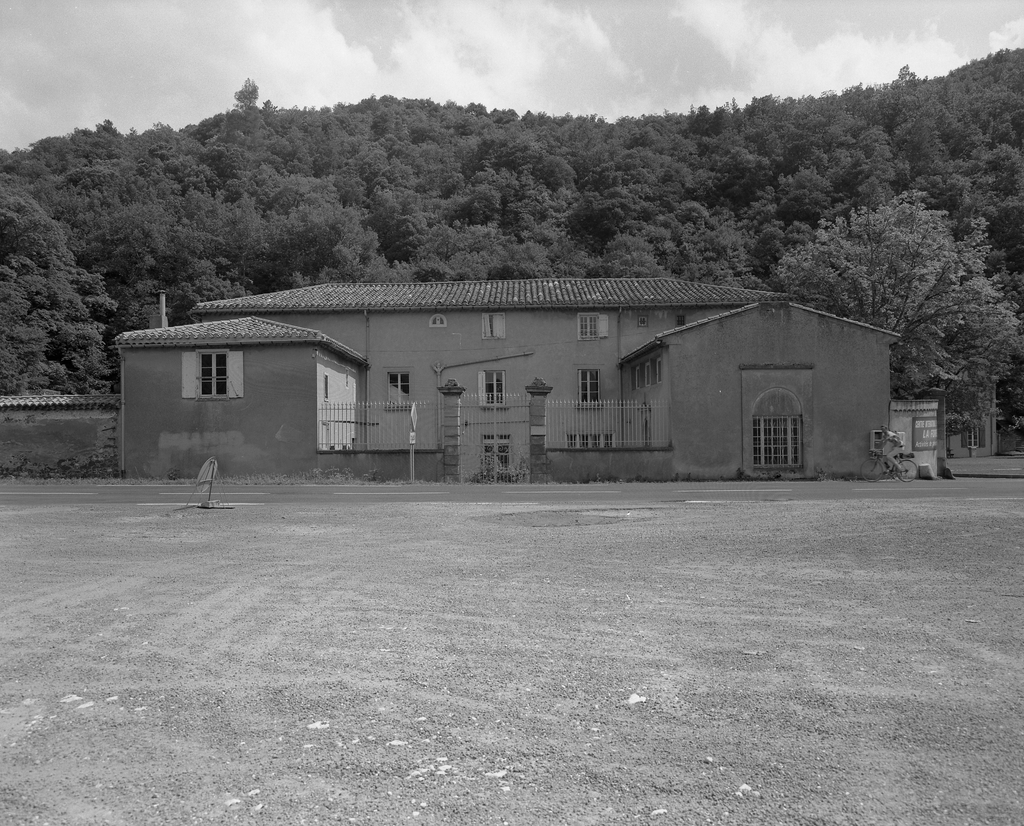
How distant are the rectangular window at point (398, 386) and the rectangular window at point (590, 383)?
6.95 m

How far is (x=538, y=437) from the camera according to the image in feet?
81.6

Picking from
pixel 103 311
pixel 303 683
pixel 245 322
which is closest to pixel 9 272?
pixel 103 311

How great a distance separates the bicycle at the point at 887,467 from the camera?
1036 inches

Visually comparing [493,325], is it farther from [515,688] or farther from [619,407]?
[515,688]

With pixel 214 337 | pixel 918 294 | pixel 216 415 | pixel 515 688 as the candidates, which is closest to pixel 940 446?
pixel 918 294

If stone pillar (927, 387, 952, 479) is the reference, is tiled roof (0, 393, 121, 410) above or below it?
above

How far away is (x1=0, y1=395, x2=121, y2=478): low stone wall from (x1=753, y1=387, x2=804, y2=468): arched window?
19.8 m

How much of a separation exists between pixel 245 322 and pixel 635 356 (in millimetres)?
13787

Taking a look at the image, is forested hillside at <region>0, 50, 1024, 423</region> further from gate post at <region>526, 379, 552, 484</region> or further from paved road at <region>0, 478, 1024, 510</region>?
gate post at <region>526, 379, 552, 484</region>

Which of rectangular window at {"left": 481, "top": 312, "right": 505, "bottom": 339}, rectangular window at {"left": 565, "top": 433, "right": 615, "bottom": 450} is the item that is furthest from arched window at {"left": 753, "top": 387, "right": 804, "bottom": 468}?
rectangular window at {"left": 481, "top": 312, "right": 505, "bottom": 339}

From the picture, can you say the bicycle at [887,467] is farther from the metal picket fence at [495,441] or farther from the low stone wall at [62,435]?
the low stone wall at [62,435]

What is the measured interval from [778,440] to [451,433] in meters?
10.2

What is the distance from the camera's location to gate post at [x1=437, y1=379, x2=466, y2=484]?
2466cm

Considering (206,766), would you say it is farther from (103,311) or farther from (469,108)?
(469,108)
